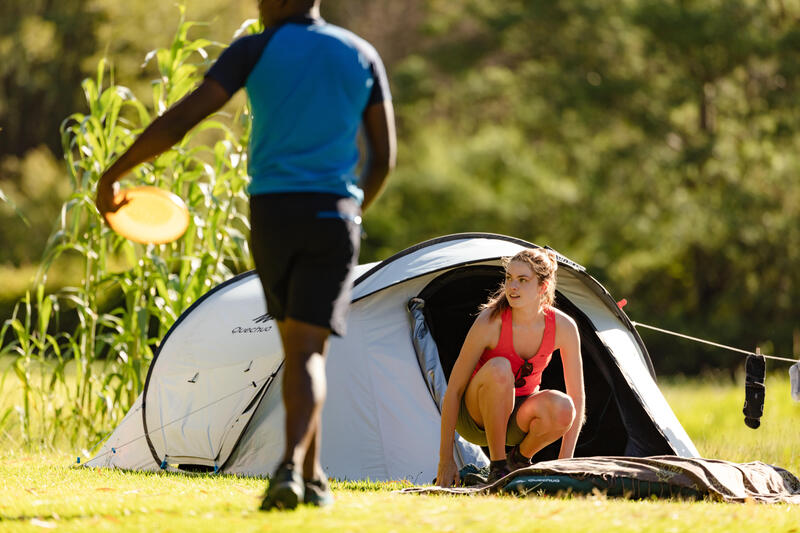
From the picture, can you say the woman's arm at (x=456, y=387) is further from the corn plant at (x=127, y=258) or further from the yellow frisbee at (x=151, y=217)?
the corn plant at (x=127, y=258)

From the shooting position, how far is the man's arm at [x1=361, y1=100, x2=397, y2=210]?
2.85 meters

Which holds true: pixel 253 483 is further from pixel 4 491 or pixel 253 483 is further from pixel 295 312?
pixel 295 312

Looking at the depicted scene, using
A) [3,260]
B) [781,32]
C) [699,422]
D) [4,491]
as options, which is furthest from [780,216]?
[4,491]

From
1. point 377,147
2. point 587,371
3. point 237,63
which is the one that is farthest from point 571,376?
point 237,63

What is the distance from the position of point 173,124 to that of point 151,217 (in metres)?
0.78

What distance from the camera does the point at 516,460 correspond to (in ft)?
13.9

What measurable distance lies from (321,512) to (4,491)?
4.77 feet

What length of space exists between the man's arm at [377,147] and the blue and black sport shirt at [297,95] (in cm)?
13

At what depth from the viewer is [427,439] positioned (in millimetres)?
4688

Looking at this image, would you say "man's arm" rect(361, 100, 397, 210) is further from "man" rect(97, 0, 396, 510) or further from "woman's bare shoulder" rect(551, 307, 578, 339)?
"woman's bare shoulder" rect(551, 307, 578, 339)

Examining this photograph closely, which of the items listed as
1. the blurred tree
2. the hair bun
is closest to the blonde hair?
the hair bun

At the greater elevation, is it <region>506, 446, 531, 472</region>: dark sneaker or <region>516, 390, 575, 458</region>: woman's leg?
<region>516, 390, 575, 458</region>: woman's leg

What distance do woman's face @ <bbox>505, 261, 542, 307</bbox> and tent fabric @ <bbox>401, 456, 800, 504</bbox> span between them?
644mm

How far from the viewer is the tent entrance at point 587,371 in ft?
16.6
